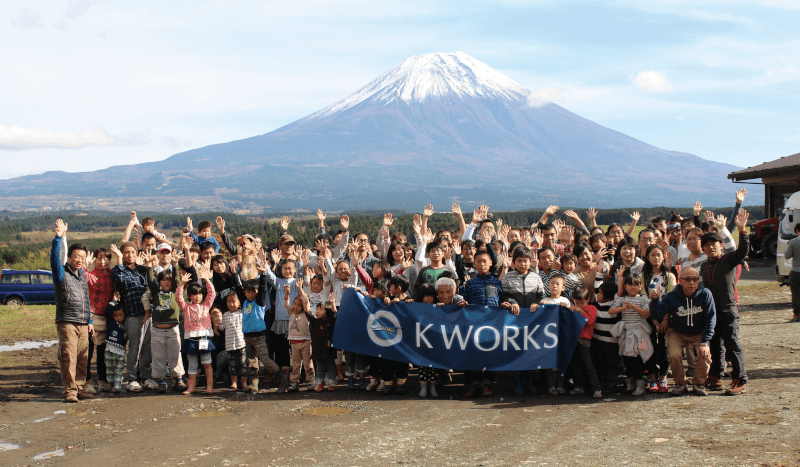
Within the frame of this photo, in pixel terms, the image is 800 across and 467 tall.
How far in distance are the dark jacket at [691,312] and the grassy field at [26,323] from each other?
13019 millimetres

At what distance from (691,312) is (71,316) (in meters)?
7.72

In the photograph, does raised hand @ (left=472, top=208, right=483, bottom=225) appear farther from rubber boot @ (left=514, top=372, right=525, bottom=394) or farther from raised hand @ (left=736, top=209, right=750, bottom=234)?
raised hand @ (left=736, top=209, right=750, bottom=234)

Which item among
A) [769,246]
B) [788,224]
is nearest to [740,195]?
[788,224]

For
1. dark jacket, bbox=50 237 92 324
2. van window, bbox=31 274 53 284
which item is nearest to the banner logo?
dark jacket, bbox=50 237 92 324

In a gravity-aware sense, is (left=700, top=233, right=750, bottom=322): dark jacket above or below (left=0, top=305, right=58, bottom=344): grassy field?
above

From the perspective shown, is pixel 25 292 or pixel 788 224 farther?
pixel 25 292

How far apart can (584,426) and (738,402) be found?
6.41ft

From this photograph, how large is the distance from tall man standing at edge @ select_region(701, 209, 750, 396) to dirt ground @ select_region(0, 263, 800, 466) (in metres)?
0.24

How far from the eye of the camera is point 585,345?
779cm

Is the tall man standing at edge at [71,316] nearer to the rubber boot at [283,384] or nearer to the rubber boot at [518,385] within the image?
the rubber boot at [283,384]

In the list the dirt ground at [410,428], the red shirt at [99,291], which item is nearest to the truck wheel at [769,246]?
the dirt ground at [410,428]

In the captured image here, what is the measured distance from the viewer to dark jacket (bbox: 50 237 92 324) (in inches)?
320

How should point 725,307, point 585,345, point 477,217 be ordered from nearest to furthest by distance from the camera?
1. point 725,307
2. point 585,345
3. point 477,217

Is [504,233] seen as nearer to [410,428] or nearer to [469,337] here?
[469,337]
